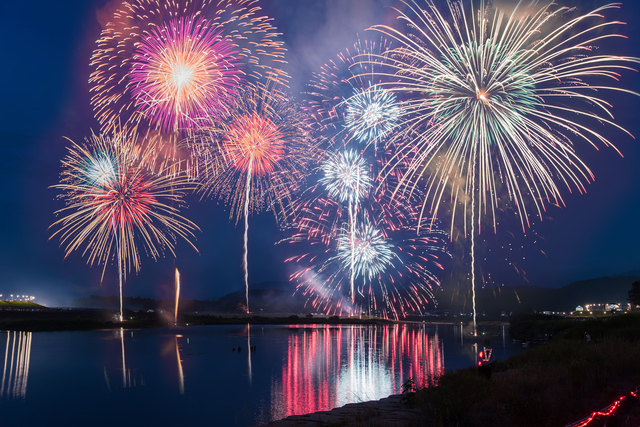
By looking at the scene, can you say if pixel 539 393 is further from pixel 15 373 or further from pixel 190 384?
pixel 15 373

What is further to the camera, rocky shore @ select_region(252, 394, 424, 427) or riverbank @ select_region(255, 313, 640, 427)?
rocky shore @ select_region(252, 394, 424, 427)

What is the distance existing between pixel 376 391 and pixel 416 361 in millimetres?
14166

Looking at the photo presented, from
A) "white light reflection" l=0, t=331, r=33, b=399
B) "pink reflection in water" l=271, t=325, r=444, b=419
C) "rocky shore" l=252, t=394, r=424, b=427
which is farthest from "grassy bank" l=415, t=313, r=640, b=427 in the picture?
"white light reflection" l=0, t=331, r=33, b=399

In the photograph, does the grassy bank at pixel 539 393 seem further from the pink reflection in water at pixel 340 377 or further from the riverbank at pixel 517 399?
the pink reflection in water at pixel 340 377

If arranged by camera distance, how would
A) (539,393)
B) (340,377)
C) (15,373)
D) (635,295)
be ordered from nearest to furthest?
(539,393) < (340,377) < (15,373) < (635,295)

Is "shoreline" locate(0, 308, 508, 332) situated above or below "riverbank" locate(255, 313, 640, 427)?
below

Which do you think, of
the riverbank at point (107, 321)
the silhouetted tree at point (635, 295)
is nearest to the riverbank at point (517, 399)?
the silhouetted tree at point (635, 295)

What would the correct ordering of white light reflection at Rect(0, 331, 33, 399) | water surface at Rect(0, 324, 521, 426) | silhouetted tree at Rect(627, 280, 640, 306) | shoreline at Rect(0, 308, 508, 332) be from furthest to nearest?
shoreline at Rect(0, 308, 508, 332) → silhouetted tree at Rect(627, 280, 640, 306) → white light reflection at Rect(0, 331, 33, 399) → water surface at Rect(0, 324, 521, 426)

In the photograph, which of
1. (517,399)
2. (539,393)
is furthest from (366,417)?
(539,393)

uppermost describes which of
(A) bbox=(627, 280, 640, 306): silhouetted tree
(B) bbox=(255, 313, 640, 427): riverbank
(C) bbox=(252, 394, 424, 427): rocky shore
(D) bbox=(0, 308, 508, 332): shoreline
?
(B) bbox=(255, 313, 640, 427): riverbank

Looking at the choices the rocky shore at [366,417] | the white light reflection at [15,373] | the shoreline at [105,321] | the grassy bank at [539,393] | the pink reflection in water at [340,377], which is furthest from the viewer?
the shoreline at [105,321]

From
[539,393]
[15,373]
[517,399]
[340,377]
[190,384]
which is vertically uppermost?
[517,399]

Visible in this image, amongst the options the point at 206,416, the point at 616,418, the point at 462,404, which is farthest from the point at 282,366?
the point at 616,418

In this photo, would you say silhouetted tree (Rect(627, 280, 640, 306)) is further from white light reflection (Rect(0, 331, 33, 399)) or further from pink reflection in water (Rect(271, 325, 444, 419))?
white light reflection (Rect(0, 331, 33, 399))
